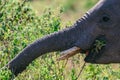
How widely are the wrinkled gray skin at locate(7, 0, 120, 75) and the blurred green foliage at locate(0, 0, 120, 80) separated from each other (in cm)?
26

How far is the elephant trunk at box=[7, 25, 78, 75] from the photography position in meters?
6.66

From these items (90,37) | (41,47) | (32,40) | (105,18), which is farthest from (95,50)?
(32,40)

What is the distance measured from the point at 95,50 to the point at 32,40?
0.74m

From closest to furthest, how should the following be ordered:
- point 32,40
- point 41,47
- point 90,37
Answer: point 41,47
point 90,37
point 32,40

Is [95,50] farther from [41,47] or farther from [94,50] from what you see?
[41,47]

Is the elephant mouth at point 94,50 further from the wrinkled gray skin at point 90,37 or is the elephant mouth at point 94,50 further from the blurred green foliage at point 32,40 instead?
the blurred green foliage at point 32,40

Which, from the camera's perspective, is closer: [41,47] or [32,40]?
[41,47]

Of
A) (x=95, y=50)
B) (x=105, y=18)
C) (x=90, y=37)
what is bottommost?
(x=95, y=50)

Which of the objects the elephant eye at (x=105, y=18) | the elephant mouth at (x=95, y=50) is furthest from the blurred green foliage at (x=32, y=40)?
the elephant eye at (x=105, y=18)

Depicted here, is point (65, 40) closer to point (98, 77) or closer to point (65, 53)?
point (65, 53)

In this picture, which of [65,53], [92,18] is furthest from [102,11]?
[65,53]

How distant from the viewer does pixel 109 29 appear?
690 centimetres

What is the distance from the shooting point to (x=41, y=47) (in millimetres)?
6680

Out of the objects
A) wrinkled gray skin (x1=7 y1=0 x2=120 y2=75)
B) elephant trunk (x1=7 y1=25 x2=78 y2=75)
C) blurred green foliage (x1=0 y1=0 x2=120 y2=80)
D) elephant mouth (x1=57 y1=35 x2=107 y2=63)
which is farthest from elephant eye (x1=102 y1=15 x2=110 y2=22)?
blurred green foliage (x1=0 y1=0 x2=120 y2=80)
